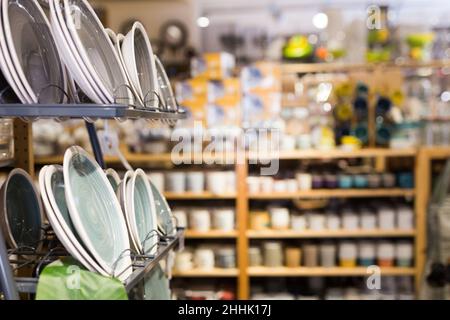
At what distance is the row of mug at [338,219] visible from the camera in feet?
10.2

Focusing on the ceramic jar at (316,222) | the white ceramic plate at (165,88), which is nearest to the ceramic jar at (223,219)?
the ceramic jar at (316,222)

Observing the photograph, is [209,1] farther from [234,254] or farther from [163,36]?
[234,254]

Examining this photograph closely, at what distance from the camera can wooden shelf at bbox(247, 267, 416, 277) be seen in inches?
122

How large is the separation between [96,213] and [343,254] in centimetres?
220

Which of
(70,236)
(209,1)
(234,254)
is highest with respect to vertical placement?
(209,1)

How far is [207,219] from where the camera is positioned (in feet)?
10.2

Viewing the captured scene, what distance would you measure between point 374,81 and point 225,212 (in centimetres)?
130

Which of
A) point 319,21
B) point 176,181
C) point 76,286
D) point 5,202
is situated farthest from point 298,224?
point 319,21

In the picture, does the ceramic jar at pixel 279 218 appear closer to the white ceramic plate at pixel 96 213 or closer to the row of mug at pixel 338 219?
the row of mug at pixel 338 219

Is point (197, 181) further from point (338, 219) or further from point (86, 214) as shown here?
point (86, 214)

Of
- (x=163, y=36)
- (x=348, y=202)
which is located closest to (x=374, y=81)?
(x=348, y=202)

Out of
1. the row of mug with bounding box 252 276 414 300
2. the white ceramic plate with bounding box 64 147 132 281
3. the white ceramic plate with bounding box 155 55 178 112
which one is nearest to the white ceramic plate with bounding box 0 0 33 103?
the white ceramic plate with bounding box 64 147 132 281

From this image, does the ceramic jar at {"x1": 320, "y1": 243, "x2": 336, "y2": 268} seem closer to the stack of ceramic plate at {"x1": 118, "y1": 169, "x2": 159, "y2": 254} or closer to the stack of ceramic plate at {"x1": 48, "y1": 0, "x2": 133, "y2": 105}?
the stack of ceramic plate at {"x1": 118, "y1": 169, "x2": 159, "y2": 254}
